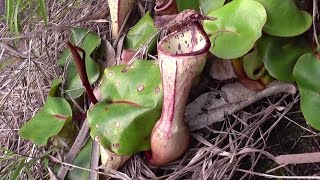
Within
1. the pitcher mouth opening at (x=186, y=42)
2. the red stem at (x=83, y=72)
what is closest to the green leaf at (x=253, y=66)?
the pitcher mouth opening at (x=186, y=42)

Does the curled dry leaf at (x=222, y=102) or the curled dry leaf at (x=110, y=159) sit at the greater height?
the curled dry leaf at (x=222, y=102)

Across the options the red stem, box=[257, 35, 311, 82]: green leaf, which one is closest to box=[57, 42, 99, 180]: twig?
the red stem

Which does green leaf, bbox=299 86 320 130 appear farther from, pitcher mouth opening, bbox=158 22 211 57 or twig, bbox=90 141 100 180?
twig, bbox=90 141 100 180

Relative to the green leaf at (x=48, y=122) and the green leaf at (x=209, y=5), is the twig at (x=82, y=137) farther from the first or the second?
the green leaf at (x=209, y=5)

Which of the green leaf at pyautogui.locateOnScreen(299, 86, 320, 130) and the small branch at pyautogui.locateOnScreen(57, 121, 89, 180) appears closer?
the green leaf at pyautogui.locateOnScreen(299, 86, 320, 130)

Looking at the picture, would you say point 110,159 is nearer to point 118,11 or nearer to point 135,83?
point 135,83

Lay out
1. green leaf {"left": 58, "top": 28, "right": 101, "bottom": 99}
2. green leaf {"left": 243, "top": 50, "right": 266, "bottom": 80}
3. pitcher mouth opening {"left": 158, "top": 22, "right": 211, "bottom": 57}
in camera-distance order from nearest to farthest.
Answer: pitcher mouth opening {"left": 158, "top": 22, "right": 211, "bottom": 57} < green leaf {"left": 243, "top": 50, "right": 266, "bottom": 80} < green leaf {"left": 58, "top": 28, "right": 101, "bottom": 99}

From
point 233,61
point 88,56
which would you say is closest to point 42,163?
point 88,56
